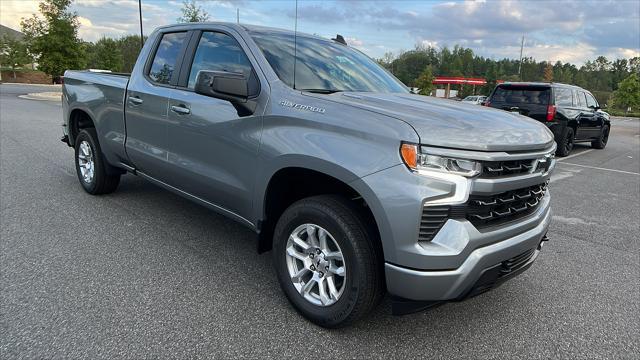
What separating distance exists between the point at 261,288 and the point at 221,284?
0.98 ft

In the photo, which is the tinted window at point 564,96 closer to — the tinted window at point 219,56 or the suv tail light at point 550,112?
the suv tail light at point 550,112

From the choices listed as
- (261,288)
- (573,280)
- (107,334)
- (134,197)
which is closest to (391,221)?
(261,288)

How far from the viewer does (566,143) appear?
11.6 m

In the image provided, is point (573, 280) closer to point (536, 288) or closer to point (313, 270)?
point (536, 288)

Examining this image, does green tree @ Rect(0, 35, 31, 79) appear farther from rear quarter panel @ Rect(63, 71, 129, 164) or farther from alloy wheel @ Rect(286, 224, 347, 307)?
alloy wheel @ Rect(286, 224, 347, 307)

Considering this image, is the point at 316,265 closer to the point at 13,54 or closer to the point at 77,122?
the point at 77,122

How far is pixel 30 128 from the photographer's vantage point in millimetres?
11383

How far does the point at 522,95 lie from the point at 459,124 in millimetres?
9531

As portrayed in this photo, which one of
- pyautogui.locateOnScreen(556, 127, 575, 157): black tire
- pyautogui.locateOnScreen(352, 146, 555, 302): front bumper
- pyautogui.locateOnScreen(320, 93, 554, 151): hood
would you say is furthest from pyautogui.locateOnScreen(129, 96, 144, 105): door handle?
pyautogui.locateOnScreen(556, 127, 575, 157): black tire

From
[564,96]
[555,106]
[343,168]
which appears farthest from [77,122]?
[564,96]

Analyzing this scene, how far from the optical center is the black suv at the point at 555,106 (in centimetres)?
1073

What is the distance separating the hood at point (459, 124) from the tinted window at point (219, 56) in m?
0.84

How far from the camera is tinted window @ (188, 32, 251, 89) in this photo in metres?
3.47

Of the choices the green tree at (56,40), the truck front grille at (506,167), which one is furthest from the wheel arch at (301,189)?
the green tree at (56,40)
